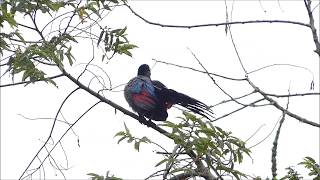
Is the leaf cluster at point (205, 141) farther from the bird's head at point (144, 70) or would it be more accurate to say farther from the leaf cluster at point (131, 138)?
the bird's head at point (144, 70)

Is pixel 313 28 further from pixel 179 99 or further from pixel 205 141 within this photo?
pixel 179 99

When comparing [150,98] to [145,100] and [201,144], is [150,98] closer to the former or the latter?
[145,100]

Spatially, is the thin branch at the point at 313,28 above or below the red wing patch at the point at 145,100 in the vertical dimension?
below

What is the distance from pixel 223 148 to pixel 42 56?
1222 mm

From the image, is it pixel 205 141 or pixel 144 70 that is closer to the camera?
pixel 205 141

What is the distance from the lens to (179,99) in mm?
5277

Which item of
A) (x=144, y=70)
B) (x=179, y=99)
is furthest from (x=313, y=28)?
(x=144, y=70)

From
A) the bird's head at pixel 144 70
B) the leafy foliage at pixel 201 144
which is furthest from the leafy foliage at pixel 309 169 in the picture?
the bird's head at pixel 144 70

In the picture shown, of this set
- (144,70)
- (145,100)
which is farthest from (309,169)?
(144,70)

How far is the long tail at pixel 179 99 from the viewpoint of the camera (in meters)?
4.71

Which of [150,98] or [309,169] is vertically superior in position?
[150,98]

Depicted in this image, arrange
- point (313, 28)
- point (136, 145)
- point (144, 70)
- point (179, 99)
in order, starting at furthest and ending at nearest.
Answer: point (144, 70) → point (179, 99) → point (136, 145) → point (313, 28)

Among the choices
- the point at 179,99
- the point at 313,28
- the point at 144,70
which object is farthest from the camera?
the point at 144,70

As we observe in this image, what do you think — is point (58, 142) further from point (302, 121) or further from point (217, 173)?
point (302, 121)
